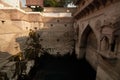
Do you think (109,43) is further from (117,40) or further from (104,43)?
(104,43)

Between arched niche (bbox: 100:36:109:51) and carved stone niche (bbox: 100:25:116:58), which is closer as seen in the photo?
carved stone niche (bbox: 100:25:116:58)

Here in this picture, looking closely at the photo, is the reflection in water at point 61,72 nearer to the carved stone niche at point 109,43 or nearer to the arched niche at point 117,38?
the carved stone niche at point 109,43

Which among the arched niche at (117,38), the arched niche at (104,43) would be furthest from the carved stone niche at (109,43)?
the arched niche at (117,38)

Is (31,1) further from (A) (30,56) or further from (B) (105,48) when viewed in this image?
(B) (105,48)

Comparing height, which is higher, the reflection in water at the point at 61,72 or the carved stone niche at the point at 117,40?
the carved stone niche at the point at 117,40

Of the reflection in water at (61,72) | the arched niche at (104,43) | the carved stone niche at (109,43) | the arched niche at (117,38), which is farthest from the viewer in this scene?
the reflection in water at (61,72)

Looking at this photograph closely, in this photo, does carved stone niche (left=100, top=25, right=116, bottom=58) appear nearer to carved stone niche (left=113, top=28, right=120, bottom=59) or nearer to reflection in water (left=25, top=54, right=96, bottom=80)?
carved stone niche (left=113, top=28, right=120, bottom=59)

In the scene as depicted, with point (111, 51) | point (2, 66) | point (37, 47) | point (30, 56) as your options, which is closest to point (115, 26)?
point (111, 51)

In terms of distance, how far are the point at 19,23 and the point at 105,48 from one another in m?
12.9

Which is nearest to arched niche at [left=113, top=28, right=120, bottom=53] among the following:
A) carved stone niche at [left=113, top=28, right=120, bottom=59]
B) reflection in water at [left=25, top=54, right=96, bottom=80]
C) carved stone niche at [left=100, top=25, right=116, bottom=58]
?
carved stone niche at [left=113, top=28, right=120, bottom=59]


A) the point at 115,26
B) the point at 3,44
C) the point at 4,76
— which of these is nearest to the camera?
the point at 115,26

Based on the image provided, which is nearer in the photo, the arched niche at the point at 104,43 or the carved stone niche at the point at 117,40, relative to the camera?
the carved stone niche at the point at 117,40

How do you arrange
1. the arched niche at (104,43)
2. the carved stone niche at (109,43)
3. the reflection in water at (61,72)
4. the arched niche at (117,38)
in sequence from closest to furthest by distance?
the arched niche at (117,38) < the carved stone niche at (109,43) < the arched niche at (104,43) < the reflection in water at (61,72)

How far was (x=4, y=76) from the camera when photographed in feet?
23.3
